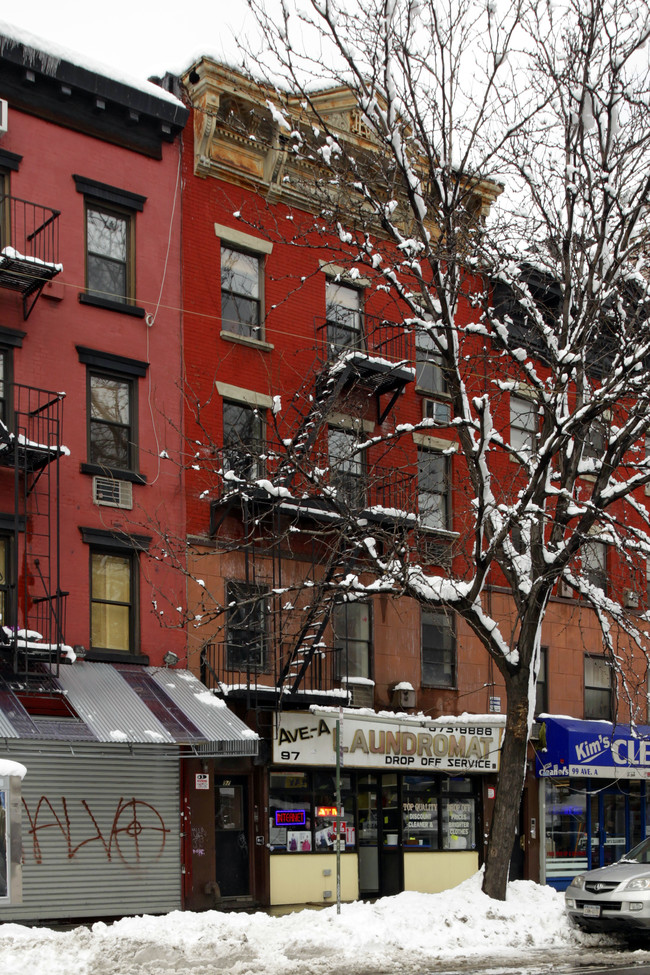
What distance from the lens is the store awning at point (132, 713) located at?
16844 mm

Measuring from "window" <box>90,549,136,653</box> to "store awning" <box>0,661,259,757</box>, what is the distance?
53 cm

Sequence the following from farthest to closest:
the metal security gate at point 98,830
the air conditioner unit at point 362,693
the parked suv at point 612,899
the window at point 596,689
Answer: the window at point 596,689
the air conditioner unit at point 362,693
the metal security gate at point 98,830
the parked suv at point 612,899

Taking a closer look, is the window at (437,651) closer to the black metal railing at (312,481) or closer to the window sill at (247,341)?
the black metal railing at (312,481)

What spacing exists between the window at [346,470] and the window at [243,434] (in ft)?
4.69

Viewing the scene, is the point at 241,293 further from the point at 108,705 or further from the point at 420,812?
the point at 420,812

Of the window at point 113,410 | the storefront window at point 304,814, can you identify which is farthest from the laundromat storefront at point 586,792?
the window at point 113,410

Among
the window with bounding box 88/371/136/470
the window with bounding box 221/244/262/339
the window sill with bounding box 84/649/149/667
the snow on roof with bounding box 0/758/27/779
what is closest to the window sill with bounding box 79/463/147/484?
the window with bounding box 88/371/136/470

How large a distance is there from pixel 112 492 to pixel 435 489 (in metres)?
8.04

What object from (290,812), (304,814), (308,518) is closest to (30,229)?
(308,518)

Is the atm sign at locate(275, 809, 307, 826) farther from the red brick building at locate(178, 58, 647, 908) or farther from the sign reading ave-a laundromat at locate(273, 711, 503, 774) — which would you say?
the sign reading ave-a laundromat at locate(273, 711, 503, 774)

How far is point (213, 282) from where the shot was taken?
72.7ft

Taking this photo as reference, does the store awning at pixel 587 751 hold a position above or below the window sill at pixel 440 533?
below

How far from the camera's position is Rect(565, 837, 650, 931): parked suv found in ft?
50.5

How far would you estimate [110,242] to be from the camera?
2106 cm
